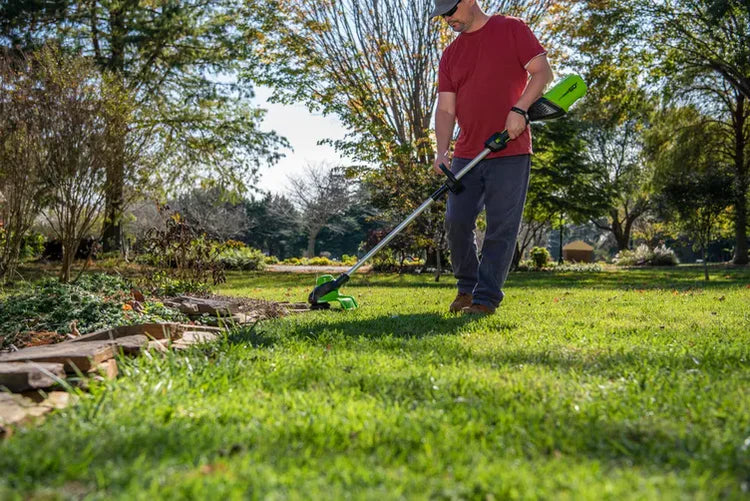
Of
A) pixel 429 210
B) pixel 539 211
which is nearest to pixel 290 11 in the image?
pixel 429 210

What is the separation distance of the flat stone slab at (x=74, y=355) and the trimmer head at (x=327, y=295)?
2.21 m

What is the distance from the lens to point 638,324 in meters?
3.86

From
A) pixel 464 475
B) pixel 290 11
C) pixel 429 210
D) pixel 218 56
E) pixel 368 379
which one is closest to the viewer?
pixel 464 475

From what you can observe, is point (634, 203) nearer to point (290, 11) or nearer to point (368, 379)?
point (290, 11)

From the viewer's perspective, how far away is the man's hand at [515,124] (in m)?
4.01

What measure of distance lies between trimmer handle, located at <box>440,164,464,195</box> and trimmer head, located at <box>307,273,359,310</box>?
105 cm

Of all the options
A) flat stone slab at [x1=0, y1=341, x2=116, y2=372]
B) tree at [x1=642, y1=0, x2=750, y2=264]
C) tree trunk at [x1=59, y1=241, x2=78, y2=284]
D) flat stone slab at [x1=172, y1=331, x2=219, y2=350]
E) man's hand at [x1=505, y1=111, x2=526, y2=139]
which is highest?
tree at [x1=642, y1=0, x2=750, y2=264]

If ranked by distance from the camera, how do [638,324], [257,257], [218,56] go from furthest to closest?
[257,257], [218,56], [638,324]

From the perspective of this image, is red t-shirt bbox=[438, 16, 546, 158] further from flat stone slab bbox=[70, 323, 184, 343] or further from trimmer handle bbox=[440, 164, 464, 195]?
flat stone slab bbox=[70, 323, 184, 343]

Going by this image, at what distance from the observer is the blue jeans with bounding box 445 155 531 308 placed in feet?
13.7

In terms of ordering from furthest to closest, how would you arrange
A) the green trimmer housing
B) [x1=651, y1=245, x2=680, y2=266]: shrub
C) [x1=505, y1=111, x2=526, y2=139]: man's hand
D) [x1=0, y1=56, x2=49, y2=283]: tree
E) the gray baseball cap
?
[x1=651, y1=245, x2=680, y2=266]: shrub, [x1=0, y1=56, x2=49, y2=283]: tree, the green trimmer housing, the gray baseball cap, [x1=505, y1=111, x2=526, y2=139]: man's hand

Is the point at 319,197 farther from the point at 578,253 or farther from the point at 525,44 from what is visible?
the point at 525,44

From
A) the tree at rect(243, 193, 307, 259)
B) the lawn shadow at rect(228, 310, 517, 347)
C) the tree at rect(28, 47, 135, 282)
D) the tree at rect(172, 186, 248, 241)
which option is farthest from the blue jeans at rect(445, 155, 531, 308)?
the tree at rect(243, 193, 307, 259)

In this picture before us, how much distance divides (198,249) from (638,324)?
16.3 ft
